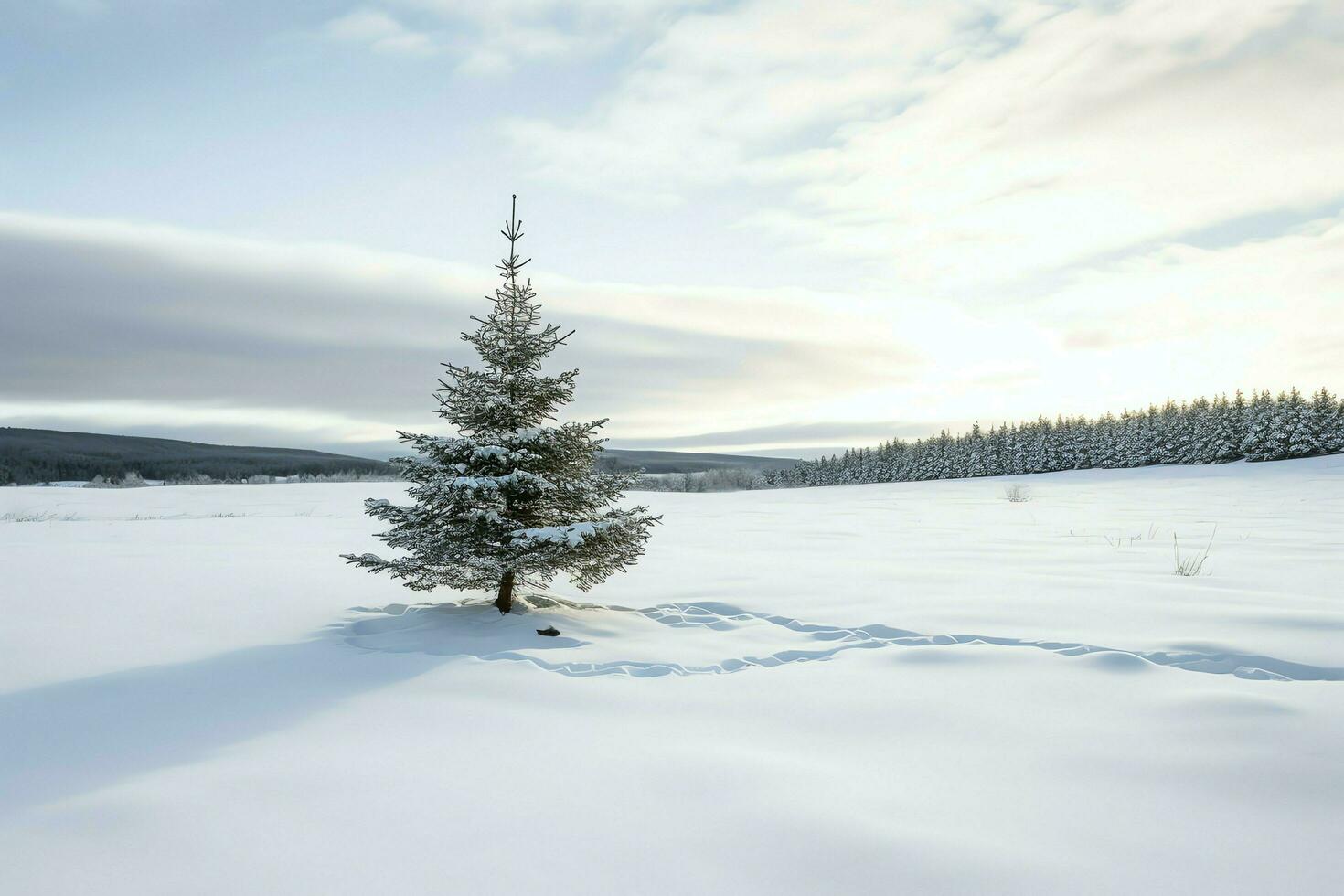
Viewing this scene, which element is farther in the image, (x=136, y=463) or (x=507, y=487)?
(x=136, y=463)

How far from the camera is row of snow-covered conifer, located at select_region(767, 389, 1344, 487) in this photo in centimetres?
5072

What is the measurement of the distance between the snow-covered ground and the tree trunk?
16 centimetres

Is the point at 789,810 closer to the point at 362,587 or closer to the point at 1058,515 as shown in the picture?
the point at 362,587

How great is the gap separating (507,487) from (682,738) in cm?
339

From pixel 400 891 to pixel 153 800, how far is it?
1364 mm

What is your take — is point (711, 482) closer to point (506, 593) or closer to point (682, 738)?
point (506, 593)

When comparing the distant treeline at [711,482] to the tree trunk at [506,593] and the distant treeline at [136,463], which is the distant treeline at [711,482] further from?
the tree trunk at [506,593]

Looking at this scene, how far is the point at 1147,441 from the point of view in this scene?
192 ft

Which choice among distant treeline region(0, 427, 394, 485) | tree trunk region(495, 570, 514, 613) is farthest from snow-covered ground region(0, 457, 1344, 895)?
distant treeline region(0, 427, 394, 485)

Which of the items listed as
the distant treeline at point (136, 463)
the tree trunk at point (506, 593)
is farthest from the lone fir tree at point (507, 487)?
the distant treeline at point (136, 463)

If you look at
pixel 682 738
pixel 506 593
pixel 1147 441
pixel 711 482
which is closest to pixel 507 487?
pixel 506 593

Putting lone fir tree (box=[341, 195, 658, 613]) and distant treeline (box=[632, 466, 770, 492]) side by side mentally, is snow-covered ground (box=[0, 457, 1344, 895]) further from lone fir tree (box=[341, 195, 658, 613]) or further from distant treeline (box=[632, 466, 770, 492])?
distant treeline (box=[632, 466, 770, 492])

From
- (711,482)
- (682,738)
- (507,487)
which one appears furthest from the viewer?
(711,482)

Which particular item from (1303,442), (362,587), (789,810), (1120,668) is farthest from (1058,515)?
(1303,442)
